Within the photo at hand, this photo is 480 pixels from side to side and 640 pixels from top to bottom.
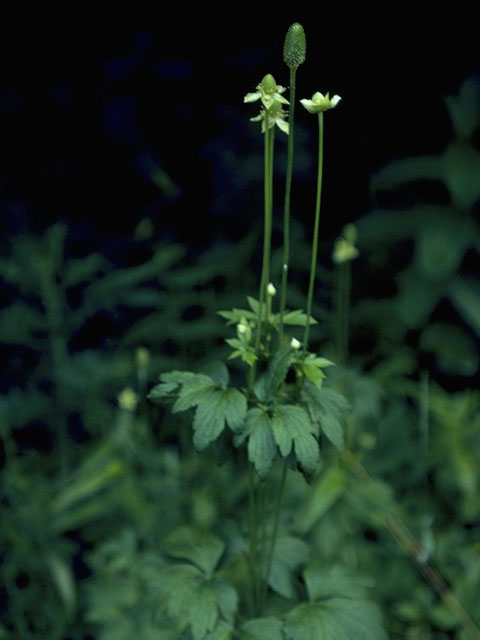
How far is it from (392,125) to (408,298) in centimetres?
73

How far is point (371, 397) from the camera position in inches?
87.7

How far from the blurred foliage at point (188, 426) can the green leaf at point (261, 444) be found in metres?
0.77

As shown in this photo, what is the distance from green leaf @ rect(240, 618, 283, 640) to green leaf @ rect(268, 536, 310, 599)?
9 centimetres

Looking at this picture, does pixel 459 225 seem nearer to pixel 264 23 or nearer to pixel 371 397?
pixel 371 397

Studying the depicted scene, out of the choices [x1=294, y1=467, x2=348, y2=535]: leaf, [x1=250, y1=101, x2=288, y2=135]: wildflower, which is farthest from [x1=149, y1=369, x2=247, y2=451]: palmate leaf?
[x1=294, y1=467, x2=348, y2=535]: leaf

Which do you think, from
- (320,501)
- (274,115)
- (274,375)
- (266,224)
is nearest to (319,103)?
(274,115)

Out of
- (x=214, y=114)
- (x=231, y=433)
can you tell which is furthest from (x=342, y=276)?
(x=231, y=433)

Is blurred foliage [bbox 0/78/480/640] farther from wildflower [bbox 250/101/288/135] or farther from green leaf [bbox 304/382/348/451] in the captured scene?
wildflower [bbox 250/101/288/135]

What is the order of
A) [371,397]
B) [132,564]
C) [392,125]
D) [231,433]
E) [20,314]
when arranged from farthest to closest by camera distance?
[392,125] < [20,314] < [371,397] < [132,564] < [231,433]

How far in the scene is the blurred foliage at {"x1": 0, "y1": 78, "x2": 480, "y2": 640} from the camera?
198cm

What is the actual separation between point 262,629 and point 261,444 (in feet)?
1.15

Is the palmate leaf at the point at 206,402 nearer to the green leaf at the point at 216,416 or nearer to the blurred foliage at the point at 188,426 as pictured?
the green leaf at the point at 216,416

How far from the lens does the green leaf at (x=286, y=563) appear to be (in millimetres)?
1214

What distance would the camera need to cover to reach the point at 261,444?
1001mm
